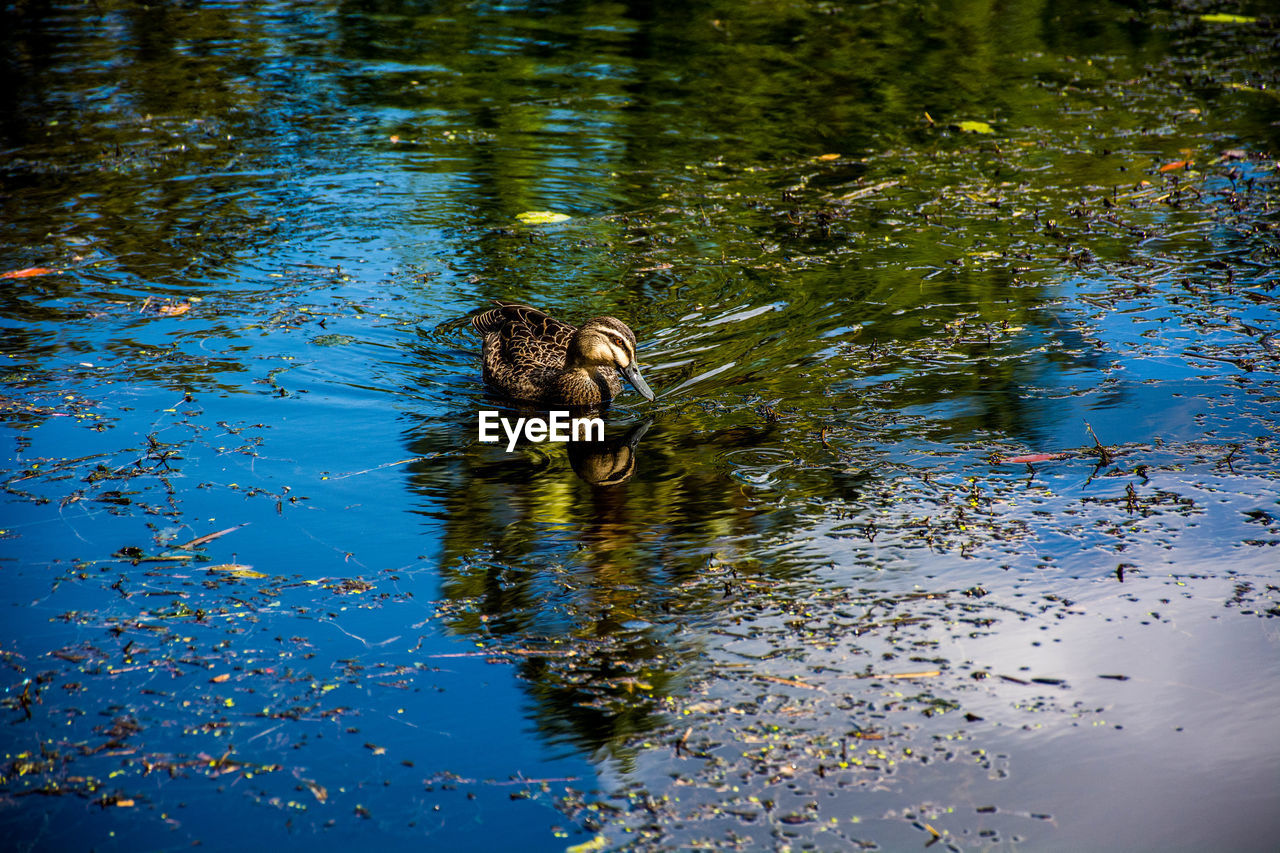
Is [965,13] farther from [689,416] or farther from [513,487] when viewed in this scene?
[513,487]

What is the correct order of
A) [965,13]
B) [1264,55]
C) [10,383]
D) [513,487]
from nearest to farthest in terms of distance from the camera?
[513,487] → [10,383] → [1264,55] → [965,13]

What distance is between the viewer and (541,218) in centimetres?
1016

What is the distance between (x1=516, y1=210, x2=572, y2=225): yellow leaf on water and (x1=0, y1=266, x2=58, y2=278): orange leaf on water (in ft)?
12.3

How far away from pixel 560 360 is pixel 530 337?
0.25 metres

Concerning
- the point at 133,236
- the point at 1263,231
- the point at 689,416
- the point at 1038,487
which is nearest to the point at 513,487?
the point at 689,416

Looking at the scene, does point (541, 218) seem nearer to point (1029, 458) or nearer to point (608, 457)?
point (608, 457)

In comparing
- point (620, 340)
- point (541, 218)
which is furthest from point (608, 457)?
point (541, 218)

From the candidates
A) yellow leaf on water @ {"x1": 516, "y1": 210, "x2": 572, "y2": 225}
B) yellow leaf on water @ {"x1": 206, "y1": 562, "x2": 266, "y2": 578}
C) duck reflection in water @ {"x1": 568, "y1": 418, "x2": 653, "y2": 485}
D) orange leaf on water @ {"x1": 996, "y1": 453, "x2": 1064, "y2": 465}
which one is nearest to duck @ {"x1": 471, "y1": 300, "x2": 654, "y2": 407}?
duck reflection in water @ {"x1": 568, "y1": 418, "x2": 653, "y2": 485}

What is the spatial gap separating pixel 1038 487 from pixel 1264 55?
11.9 meters

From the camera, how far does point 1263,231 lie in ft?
30.8

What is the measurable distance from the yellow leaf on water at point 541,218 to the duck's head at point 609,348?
121 inches

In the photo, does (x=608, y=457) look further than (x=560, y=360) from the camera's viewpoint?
No

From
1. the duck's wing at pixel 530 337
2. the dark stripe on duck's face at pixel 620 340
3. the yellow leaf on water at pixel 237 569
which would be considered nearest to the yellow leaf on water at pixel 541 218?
the duck's wing at pixel 530 337

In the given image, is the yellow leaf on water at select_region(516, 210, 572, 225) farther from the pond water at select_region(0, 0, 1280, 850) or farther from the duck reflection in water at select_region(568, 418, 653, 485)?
the duck reflection in water at select_region(568, 418, 653, 485)
